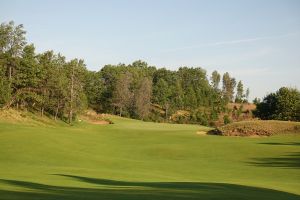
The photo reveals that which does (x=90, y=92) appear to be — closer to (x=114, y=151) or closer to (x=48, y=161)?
(x=114, y=151)

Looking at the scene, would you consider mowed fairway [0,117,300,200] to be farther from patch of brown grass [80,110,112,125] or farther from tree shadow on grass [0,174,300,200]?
patch of brown grass [80,110,112,125]

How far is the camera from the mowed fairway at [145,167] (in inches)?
537

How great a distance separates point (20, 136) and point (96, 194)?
2289 cm

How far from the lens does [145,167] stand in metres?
24.6

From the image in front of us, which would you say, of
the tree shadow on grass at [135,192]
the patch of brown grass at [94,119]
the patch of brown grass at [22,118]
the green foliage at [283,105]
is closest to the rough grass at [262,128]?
the green foliage at [283,105]

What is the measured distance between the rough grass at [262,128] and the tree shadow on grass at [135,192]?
27.4m

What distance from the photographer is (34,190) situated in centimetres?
1291

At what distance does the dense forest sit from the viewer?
65.4 meters

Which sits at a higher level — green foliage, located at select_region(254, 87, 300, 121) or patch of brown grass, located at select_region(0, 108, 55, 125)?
green foliage, located at select_region(254, 87, 300, 121)

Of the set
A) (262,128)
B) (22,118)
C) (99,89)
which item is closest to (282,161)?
(262,128)

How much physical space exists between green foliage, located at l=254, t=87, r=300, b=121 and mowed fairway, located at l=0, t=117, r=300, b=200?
29893 millimetres

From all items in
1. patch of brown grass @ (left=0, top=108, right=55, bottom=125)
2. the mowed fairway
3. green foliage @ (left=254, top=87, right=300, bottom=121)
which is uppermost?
green foliage @ (left=254, top=87, right=300, bottom=121)

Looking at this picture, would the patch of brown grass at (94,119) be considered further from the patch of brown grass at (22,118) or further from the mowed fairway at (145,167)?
the mowed fairway at (145,167)

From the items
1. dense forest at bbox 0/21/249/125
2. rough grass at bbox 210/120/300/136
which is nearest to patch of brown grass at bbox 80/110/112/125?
dense forest at bbox 0/21/249/125
